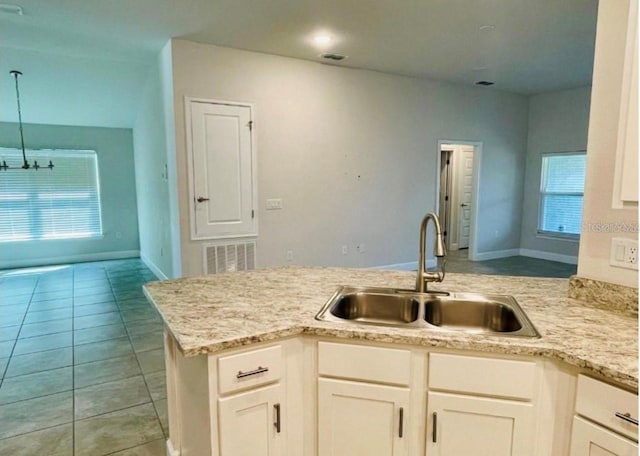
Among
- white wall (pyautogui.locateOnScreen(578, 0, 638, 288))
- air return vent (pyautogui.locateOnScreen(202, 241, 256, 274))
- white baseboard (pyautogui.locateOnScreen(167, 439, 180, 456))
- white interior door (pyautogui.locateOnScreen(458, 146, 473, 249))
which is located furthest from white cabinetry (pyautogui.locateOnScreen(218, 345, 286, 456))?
white interior door (pyautogui.locateOnScreen(458, 146, 473, 249))

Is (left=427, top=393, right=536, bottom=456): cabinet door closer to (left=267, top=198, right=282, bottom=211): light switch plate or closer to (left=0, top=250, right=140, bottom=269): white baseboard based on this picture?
(left=267, top=198, right=282, bottom=211): light switch plate

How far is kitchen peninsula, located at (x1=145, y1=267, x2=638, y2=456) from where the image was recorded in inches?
49.4

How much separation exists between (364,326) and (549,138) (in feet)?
22.3

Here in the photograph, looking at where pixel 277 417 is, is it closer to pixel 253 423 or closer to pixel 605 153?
pixel 253 423

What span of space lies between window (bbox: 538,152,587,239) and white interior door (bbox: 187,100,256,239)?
209 inches

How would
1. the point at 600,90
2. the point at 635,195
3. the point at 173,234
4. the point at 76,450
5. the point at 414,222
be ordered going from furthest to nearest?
the point at 414,222 < the point at 173,234 < the point at 76,450 < the point at 600,90 < the point at 635,195

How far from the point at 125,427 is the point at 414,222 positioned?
15.6 ft

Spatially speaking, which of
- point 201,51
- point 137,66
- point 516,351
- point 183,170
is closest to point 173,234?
point 183,170

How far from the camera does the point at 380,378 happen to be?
4.60ft

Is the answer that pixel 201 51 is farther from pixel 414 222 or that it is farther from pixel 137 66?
pixel 414 222

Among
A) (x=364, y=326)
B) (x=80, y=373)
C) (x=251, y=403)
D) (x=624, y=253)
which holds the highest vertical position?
(x=624, y=253)

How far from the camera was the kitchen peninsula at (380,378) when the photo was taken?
126cm

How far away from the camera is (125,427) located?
2244 mm

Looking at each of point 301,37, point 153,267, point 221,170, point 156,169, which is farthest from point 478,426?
point 153,267
